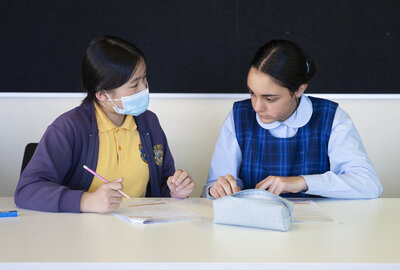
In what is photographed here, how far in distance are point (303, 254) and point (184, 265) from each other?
27 cm

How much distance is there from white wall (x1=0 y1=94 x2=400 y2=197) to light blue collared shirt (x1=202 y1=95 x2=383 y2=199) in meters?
0.77

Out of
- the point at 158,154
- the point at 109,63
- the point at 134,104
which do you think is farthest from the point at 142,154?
the point at 109,63

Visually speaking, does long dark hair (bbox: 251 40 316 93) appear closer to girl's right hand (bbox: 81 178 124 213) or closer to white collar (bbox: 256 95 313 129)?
white collar (bbox: 256 95 313 129)

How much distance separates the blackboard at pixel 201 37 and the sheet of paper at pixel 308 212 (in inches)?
47.3

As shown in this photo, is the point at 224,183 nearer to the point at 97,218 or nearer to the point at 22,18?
the point at 97,218

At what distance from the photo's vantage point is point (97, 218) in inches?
58.5

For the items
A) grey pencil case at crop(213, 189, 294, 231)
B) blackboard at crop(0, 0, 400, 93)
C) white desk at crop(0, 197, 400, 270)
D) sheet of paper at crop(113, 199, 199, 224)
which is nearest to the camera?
white desk at crop(0, 197, 400, 270)

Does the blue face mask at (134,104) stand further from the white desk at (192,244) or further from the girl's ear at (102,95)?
the white desk at (192,244)

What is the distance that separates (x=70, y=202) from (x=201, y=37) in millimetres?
1480

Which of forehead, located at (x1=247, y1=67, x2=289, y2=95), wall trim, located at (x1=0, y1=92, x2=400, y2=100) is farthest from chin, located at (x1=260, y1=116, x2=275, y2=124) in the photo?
wall trim, located at (x1=0, y1=92, x2=400, y2=100)

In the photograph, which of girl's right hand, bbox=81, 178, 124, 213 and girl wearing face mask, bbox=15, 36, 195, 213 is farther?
girl wearing face mask, bbox=15, 36, 195, 213

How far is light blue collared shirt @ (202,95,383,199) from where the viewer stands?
1.80 meters

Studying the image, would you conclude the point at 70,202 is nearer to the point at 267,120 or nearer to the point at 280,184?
the point at 280,184

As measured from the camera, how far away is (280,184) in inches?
67.4
